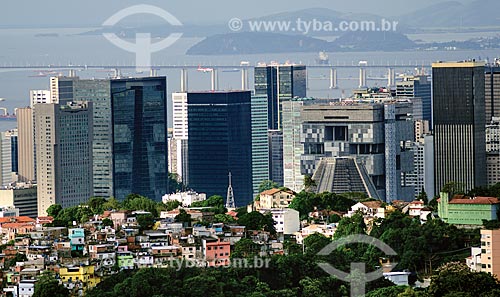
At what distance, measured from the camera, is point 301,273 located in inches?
699

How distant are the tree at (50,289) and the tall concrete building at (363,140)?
16.5m

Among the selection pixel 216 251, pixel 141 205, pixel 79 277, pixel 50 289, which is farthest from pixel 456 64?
pixel 50 289

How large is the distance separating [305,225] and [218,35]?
11813 mm

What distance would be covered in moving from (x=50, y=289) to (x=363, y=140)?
57.6 feet

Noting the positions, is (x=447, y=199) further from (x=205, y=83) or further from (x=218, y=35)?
(x=205, y=83)

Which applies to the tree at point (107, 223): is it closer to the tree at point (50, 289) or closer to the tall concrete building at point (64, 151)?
the tree at point (50, 289)

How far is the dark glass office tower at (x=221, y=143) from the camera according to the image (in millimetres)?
36656

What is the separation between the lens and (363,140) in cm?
3381

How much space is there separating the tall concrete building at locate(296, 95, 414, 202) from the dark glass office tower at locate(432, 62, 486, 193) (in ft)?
4.02

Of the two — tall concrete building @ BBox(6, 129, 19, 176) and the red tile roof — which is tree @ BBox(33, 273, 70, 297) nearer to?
the red tile roof

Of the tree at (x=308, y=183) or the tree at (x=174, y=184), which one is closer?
the tree at (x=308, y=183)

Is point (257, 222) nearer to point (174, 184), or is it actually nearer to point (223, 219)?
point (223, 219)

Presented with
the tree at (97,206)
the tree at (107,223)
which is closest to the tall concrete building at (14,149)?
the tree at (97,206)

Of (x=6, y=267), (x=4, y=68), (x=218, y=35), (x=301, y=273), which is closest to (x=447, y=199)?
(x=301, y=273)
